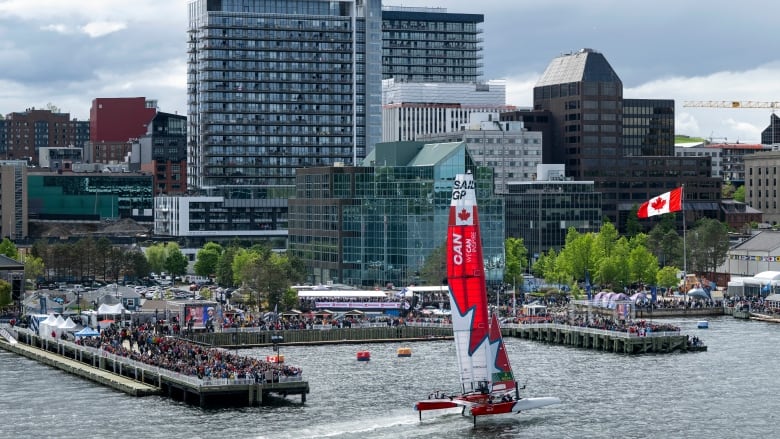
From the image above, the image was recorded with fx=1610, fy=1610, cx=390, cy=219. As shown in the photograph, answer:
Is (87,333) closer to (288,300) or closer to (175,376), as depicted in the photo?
(175,376)

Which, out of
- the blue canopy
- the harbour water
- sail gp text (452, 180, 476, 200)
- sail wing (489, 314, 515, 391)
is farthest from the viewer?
the blue canopy

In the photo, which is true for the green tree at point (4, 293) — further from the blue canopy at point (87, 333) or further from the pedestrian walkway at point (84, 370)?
the blue canopy at point (87, 333)

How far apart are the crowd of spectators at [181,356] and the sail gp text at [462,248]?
18.5 meters

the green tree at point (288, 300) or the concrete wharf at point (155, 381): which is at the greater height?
the green tree at point (288, 300)

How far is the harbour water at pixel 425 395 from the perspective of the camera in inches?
4434

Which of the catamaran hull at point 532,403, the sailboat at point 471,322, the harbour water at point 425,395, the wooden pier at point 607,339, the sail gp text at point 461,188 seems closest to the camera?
the harbour water at point 425,395

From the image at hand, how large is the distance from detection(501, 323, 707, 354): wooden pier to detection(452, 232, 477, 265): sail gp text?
5334 centimetres

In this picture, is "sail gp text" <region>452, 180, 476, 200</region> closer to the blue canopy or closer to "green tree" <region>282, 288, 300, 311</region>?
the blue canopy

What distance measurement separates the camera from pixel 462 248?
116125 millimetres

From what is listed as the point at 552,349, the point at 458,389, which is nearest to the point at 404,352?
the point at 552,349

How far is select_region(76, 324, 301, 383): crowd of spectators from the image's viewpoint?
12656 centimetres

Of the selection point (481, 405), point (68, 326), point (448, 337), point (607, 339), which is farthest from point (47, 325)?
point (481, 405)

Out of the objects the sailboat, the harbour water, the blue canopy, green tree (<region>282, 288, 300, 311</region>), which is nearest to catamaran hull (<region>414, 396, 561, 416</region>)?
the sailboat

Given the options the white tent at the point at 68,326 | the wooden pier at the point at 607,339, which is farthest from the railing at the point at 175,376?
the wooden pier at the point at 607,339
